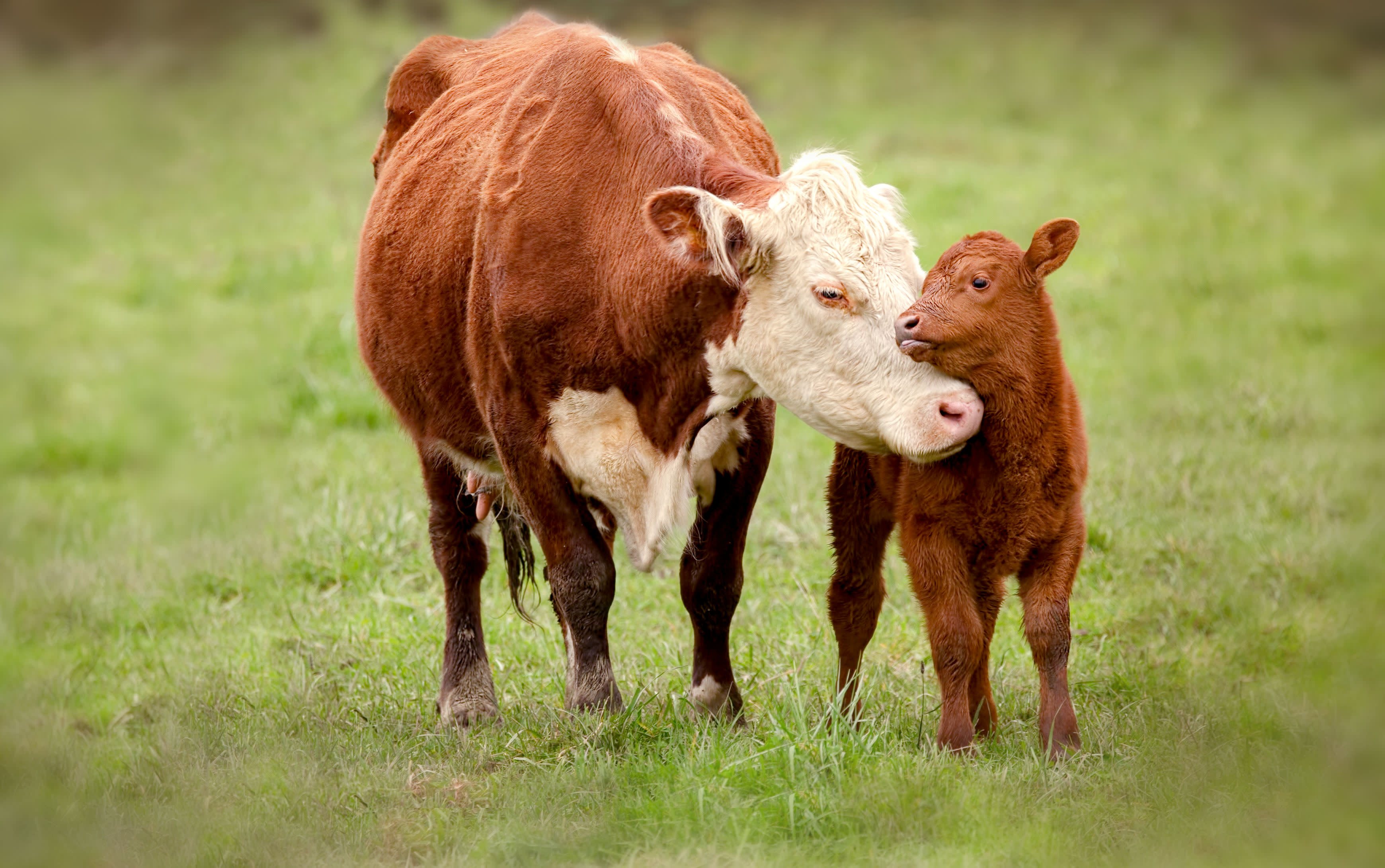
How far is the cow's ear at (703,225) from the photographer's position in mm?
4000

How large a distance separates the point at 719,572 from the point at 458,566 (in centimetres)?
130

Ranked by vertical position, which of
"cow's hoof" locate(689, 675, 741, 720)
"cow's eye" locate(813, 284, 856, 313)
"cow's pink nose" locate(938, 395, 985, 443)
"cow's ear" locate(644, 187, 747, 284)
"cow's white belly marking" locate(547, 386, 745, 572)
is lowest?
"cow's hoof" locate(689, 675, 741, 720)

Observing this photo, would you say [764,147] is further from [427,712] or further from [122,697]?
[122,697]

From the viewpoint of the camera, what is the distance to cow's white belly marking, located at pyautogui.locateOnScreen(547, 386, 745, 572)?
4.42m

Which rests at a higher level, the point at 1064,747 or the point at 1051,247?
the point at 1051,247

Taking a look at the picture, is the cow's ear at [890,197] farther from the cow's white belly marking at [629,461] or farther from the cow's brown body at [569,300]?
the cow's white belly marking at [629,461]

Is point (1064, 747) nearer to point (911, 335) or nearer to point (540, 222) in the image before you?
point (911, 335)

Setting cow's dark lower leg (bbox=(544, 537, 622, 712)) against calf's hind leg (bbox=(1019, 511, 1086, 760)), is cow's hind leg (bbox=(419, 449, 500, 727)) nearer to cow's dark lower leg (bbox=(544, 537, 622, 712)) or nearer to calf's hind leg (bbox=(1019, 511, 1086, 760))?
cow's dark lower leg (bbox=(544, 537, 622, 712))

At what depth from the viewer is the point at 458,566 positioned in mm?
5641

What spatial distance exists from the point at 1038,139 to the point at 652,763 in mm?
12288

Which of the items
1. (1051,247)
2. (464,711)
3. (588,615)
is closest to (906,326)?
(1051,247)

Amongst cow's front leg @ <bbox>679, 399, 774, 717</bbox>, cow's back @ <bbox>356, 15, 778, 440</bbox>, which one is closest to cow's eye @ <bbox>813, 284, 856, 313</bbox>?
cow's back @ <bbox>356, 15, 778, 440</bbox>

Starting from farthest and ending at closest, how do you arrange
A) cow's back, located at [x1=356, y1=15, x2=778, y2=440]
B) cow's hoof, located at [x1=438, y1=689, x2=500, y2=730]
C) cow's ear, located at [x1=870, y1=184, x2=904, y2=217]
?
cow's hoof, located at [x1=438, y1=689, x2=500, y2=730] → cow's back, located at [x1=356, y1=15, x2=778, y2=440] → cow's ear, located at [x1=870, y1=184, x2=904, y2=217]

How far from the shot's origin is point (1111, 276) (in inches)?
430
